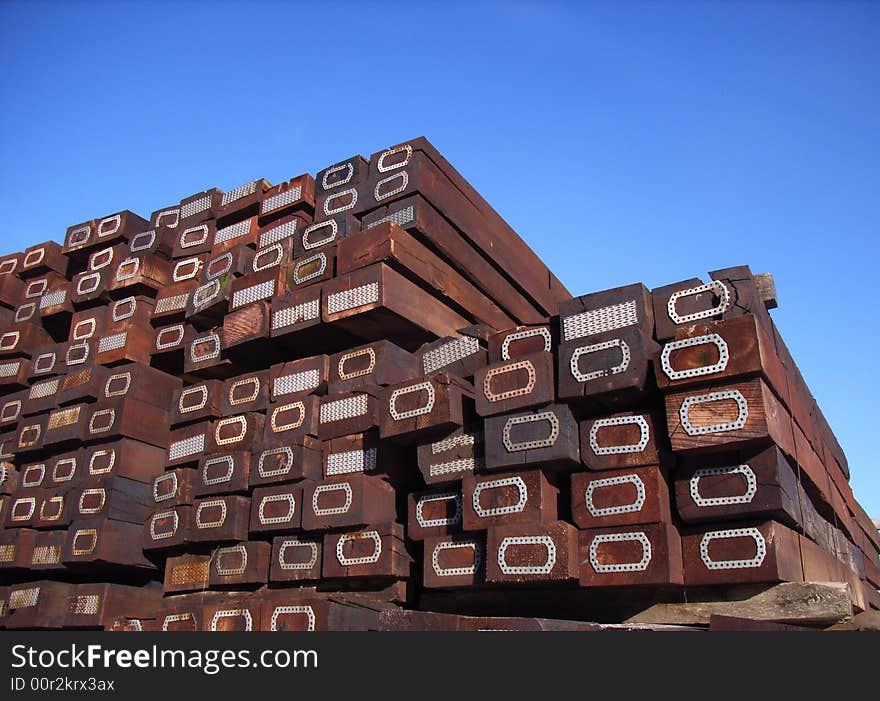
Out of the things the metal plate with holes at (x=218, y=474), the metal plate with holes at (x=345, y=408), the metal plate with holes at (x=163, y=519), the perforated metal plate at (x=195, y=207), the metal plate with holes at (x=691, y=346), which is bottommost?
the metal plate with holes at (x=163, y=519)

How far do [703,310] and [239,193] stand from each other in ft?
17.5

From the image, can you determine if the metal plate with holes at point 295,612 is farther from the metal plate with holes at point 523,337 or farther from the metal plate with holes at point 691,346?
the metal plate with holes at point 691,346

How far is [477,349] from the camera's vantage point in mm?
5738

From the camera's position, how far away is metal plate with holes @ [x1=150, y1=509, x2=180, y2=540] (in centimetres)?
661

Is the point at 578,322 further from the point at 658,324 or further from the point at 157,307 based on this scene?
the point at 157,307

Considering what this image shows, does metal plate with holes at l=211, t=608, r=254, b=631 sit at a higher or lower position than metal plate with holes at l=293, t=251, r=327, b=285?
lower

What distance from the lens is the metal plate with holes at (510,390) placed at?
506 centimetres

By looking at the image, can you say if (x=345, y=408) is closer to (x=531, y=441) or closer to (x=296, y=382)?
(x=296, y=382)

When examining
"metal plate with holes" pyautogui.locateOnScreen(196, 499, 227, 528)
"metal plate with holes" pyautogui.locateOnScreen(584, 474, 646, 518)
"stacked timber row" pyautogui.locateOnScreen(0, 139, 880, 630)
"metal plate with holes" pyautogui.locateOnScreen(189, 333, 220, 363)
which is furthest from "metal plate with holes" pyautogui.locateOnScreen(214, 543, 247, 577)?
"metal plate with holes" pyautogui.locateOnScreen(584, 474, 646, 518)

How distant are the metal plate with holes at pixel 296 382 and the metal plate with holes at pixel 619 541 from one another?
2729mm

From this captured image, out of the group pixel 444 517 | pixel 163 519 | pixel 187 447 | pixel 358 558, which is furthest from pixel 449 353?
pixel 163 519

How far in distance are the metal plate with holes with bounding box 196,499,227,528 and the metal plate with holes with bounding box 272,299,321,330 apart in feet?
4.99

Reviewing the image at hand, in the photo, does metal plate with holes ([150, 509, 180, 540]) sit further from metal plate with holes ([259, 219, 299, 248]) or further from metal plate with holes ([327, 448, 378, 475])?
metal plate with holes ([259, 219, 299, 248])

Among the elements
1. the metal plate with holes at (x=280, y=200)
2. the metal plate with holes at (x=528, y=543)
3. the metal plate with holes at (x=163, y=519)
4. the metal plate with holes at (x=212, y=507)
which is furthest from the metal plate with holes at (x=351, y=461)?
the metal plate with holes at (x=280, y=200)
